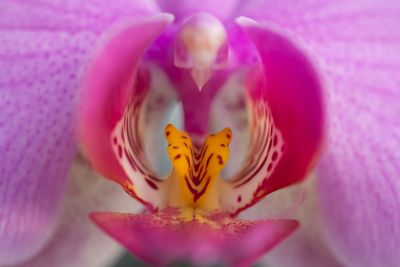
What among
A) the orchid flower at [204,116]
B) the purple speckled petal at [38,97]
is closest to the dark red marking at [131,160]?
the orchid flower at [204,116]

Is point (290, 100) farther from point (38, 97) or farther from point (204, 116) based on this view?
point (38, 97)

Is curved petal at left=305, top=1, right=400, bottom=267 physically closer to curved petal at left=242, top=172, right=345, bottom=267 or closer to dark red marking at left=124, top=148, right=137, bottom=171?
curved petal at left=242, top=172, right=345, bottom=267

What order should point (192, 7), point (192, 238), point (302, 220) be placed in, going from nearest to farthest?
point (192, 238), point (192, 7), point (302, 220)

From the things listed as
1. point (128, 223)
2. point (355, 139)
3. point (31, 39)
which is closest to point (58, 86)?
point (31, 39)

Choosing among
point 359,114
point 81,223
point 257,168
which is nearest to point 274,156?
point 257,168

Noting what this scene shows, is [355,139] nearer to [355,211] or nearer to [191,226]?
[355,211]

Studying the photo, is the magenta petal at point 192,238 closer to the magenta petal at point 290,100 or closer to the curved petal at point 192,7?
the magenta petal at point 290,100
